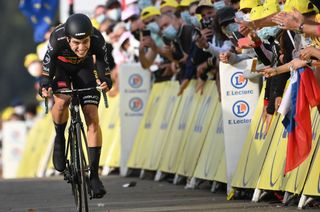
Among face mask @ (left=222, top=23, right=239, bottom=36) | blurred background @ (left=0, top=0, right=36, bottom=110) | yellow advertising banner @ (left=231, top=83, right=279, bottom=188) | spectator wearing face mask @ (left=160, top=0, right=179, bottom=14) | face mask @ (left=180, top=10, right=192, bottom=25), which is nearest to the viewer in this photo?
yellow advertising banner @ (left=231, top=83, right=279, bottom=188)

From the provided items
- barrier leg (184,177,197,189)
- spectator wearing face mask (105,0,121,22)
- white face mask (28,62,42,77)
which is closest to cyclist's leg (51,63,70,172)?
barrier leg (184,177,197,189)

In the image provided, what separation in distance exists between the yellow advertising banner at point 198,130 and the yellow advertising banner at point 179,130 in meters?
0.22

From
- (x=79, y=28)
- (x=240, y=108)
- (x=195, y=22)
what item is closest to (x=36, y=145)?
(x=195, y=22)

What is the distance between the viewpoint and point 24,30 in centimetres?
7969

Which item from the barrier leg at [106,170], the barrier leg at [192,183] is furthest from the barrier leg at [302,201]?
the barrier leg at [106,170]

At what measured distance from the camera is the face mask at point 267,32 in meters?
14.5

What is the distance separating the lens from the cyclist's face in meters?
14.2

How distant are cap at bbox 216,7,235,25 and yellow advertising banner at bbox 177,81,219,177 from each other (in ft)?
5.42

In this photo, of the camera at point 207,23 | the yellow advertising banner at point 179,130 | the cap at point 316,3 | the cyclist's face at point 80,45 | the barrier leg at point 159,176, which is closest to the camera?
the cap at point 316,3

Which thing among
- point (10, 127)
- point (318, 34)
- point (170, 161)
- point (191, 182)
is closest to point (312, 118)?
point (318, 34)

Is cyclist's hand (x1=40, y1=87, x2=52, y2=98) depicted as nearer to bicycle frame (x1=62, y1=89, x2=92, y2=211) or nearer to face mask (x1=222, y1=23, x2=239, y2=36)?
bicycle frame (x1=62, y1=89, x2=92, y2=211)

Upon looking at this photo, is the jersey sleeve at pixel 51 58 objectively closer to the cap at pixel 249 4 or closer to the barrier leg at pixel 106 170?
the cap at pixel 249 4

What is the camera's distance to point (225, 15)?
672 inches

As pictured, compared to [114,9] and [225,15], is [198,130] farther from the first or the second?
[114,9]
